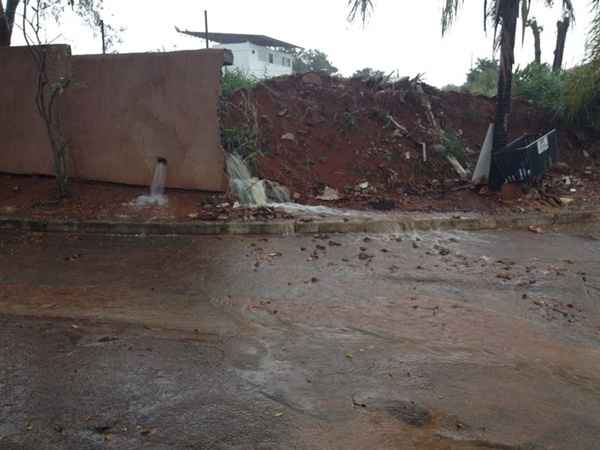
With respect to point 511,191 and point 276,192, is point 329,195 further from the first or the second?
point 511,191

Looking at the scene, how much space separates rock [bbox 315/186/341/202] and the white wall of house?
26.9 metres

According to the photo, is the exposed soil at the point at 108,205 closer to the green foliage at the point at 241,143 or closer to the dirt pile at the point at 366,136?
the green foliage at the point at 241,143

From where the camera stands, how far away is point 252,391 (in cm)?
307

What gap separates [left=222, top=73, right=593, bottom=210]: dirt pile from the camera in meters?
9.23

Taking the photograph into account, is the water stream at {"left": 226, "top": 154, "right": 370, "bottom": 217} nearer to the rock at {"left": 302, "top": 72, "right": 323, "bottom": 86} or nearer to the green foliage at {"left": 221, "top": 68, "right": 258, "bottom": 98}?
the green foliage at {"left": 221, "top": 68, "right": 258, "bottom": 98}

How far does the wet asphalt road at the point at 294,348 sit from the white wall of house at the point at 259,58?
30.7m

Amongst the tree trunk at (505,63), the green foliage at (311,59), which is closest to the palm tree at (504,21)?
the tree trunk at (505,63)

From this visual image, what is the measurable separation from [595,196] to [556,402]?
769cm

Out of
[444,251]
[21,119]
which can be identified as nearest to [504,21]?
[444,251]

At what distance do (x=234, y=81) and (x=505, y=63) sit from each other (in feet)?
16.8

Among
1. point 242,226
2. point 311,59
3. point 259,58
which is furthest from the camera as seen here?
point 311,59

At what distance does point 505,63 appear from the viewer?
8.68m

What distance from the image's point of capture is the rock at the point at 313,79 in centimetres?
1145

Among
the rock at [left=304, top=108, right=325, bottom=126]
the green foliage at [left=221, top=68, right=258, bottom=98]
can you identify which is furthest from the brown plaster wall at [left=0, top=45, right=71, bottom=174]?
the rock at [left=304, top=108, right=325, bottom=126]
